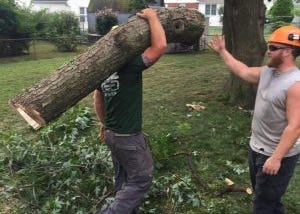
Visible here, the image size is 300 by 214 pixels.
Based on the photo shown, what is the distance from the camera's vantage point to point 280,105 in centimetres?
333

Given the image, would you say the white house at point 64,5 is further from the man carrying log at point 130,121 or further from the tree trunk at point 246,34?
the man carrying log at point 130,121

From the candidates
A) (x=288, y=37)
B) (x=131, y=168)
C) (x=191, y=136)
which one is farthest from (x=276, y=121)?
(x=191, y=136)

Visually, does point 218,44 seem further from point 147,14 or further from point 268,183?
point 268,183

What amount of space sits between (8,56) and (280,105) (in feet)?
55.6

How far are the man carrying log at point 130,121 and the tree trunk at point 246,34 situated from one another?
4.10 m

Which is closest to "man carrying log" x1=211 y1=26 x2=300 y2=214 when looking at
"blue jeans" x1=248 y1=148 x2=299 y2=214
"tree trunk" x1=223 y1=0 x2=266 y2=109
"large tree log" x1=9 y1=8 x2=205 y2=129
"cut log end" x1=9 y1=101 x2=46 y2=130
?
"blue jeans" x1=248 y1=148 x2=299 y2=214

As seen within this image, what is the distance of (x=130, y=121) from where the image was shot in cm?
371

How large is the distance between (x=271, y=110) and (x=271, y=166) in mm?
432

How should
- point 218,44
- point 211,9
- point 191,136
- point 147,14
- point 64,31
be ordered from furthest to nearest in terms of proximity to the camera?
point 211,9
point 64,31
point 191,136
point 218,44
point 147,14

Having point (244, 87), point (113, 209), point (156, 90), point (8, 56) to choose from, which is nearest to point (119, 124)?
point (113, 209)

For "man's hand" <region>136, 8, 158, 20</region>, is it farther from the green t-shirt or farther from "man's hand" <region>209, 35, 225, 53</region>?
"man's hand" <region>209, 35, 225, 53</region>

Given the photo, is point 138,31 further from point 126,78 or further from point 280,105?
point 280,105

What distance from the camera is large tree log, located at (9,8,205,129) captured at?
12.4 feet

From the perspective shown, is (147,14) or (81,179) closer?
(147,14)
